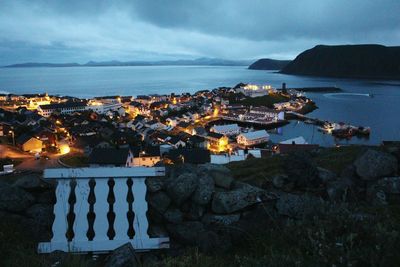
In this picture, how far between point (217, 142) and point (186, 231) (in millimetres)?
34072

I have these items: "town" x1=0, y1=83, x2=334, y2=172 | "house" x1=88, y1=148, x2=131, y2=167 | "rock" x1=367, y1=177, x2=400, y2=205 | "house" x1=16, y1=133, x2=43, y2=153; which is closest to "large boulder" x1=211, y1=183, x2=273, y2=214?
"rock" x1=367, y1=177, x2=400, y2=205

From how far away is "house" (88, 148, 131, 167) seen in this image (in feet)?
66.5

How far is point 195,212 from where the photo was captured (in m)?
4.48

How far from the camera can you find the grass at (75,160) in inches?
923

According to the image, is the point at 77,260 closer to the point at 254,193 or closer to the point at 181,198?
the point at 181,198

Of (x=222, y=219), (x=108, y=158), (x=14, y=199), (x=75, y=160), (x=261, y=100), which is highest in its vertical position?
(x=14, y=199)

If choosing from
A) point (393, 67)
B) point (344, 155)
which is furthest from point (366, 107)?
point (393, 67)

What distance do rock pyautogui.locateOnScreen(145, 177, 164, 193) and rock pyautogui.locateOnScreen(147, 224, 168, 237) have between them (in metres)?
0.47

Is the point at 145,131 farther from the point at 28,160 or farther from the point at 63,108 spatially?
the point at 63,108

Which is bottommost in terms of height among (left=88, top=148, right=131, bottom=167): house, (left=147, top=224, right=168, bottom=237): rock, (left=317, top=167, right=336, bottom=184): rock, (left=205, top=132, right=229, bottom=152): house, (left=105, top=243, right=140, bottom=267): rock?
→ (left=205, top=132, right=229, bottom=152): house

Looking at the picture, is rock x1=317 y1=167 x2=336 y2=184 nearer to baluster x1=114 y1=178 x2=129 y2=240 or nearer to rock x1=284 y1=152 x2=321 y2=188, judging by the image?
rock x1=284 y1=152 x2=321 y2=188

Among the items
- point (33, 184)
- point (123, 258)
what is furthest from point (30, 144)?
point (123, 258)

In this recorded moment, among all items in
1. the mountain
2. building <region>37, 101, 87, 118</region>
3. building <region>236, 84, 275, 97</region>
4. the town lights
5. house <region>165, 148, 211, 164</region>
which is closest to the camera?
house <region>165, 148, 211, 164</region>

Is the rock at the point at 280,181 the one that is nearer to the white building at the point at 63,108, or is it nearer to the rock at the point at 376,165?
the rock at the point at 376,165
